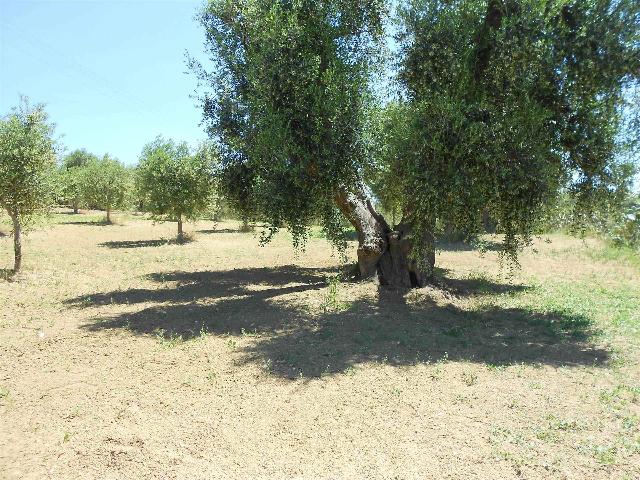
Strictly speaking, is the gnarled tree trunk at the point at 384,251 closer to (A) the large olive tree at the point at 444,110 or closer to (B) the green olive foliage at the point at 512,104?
(A) the large olive tree at the point at 444,110

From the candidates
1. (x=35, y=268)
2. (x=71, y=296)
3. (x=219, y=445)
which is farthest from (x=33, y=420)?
(x=35, y=268)

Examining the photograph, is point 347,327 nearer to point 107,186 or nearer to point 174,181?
point 174,181

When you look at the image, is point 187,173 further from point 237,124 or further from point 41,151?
point 237,124

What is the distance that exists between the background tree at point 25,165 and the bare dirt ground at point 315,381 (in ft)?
8.06

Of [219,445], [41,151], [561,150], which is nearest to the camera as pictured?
[219,445]

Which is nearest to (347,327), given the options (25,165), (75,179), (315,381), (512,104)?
(315,381)

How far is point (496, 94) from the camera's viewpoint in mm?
11648

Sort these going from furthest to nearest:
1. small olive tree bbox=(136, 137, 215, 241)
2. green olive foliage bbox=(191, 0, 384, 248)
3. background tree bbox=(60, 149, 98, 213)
A: background tree bbox=(60, 149, 98, 213), small olive tree bbox=(136, 137, 215, 241), green olive foliage bbox=(191, 0, 384, 248)

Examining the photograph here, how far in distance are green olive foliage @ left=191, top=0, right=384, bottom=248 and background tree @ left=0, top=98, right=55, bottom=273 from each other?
293 inches

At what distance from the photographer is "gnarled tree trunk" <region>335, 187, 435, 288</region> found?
15047 mm

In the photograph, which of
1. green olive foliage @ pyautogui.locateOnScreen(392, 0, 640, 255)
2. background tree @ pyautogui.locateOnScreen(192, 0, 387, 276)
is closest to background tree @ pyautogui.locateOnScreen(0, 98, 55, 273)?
background tree @ pyautogui.locateOnScreen(192, 0, 387, 276)

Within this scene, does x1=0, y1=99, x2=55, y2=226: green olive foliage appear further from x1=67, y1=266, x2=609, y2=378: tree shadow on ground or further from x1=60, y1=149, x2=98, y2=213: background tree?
x1=60, y1=149, x2=98, y2=213: background tree

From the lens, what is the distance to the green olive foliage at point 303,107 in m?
12.0

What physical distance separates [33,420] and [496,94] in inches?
442
